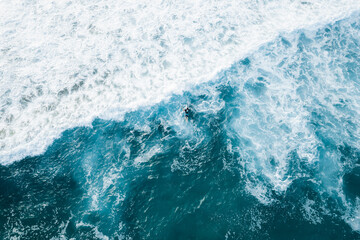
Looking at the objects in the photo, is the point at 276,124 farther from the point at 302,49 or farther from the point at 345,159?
the point at 302,49

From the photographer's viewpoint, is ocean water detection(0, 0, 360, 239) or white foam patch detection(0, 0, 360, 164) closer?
ocean water detection(0, 0, 360, 239)

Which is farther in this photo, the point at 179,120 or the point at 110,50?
the point at 110,50

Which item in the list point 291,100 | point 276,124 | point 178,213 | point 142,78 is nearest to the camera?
point 178,213

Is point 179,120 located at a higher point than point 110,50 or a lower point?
lower

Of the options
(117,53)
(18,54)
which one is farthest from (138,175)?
(18,54)
